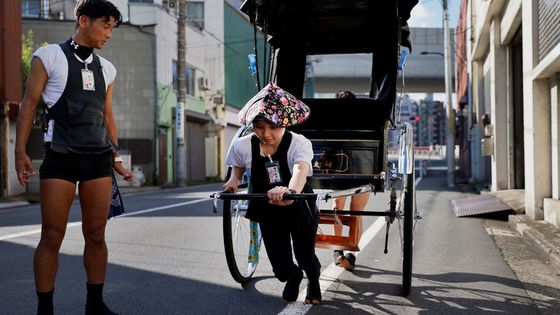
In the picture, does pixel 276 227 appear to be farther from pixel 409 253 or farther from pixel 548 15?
pixel 548 15

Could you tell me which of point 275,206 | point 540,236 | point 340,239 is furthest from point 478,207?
point 275,206

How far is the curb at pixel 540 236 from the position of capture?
6093 mm

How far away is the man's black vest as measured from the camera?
11.0 feet

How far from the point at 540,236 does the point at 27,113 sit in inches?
237

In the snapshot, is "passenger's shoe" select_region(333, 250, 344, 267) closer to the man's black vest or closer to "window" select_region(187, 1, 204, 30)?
the man's black vest

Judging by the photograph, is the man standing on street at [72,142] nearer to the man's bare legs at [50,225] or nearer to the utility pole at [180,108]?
the man's bare legs at [50,225]

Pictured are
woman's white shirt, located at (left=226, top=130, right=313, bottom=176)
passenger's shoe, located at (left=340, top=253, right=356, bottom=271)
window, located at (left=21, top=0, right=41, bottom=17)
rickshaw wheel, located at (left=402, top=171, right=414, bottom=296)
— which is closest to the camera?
woman's white shirt, located at (left=226, top=130, right=313, bottom=176)

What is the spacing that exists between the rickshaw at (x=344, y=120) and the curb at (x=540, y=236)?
1763mm

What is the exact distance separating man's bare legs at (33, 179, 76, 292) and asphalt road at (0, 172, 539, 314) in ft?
2.52

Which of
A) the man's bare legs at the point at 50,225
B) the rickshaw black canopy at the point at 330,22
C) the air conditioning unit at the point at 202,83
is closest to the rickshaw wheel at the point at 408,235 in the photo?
the rickshaw black canopy at the point at 330,22

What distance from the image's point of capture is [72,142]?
334cm

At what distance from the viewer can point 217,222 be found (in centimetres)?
945

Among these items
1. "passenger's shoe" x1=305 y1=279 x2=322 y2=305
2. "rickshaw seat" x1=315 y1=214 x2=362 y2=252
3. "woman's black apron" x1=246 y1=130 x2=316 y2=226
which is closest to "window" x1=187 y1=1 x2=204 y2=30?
"rickshaw seat" x1=315 y1=214 x2=362 y2=252

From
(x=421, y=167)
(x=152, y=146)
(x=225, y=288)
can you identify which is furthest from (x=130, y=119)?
(x=225, y=288)
